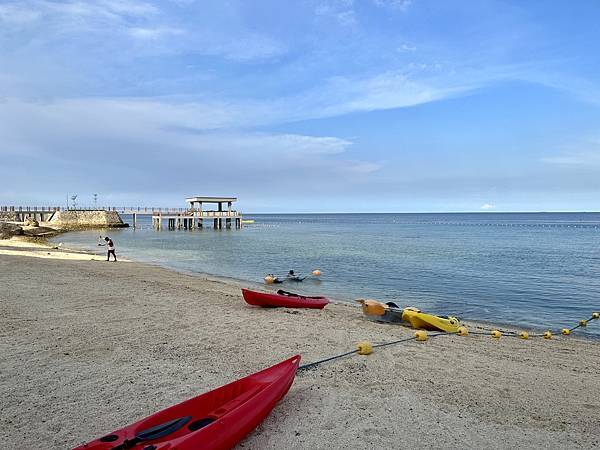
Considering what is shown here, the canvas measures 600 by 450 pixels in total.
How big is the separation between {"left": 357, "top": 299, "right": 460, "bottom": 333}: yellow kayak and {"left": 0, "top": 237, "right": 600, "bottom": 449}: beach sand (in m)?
0.48

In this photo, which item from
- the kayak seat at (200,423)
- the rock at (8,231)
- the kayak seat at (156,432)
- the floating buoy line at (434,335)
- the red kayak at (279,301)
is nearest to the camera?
the kayak seat at (156,432)

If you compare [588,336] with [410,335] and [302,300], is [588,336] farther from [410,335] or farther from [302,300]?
[302,300]

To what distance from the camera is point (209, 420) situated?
4352 millimetres

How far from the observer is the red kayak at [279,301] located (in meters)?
12.0

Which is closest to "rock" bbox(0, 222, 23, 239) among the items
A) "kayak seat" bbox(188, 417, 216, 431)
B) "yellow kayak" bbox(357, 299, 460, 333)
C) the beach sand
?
the beach sand

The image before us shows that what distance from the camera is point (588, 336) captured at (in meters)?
11.0

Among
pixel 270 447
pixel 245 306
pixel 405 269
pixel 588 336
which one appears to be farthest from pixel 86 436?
pixel 405 269

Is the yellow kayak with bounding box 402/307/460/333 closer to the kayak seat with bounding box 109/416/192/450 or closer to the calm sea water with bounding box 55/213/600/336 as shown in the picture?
the calm sea water with bounding box 55/213/600/336

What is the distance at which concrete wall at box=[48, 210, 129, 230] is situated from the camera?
69188mm

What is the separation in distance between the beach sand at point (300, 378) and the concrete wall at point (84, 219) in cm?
6486

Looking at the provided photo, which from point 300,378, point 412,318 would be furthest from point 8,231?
point 300,378

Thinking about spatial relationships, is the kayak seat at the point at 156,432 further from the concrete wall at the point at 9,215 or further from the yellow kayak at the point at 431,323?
the concrete wall at the point at 9,215

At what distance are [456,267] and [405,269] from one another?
10.9 feet

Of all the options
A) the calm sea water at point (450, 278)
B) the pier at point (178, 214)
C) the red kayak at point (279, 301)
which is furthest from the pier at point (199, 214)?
the red kayak at point (279, 301)
